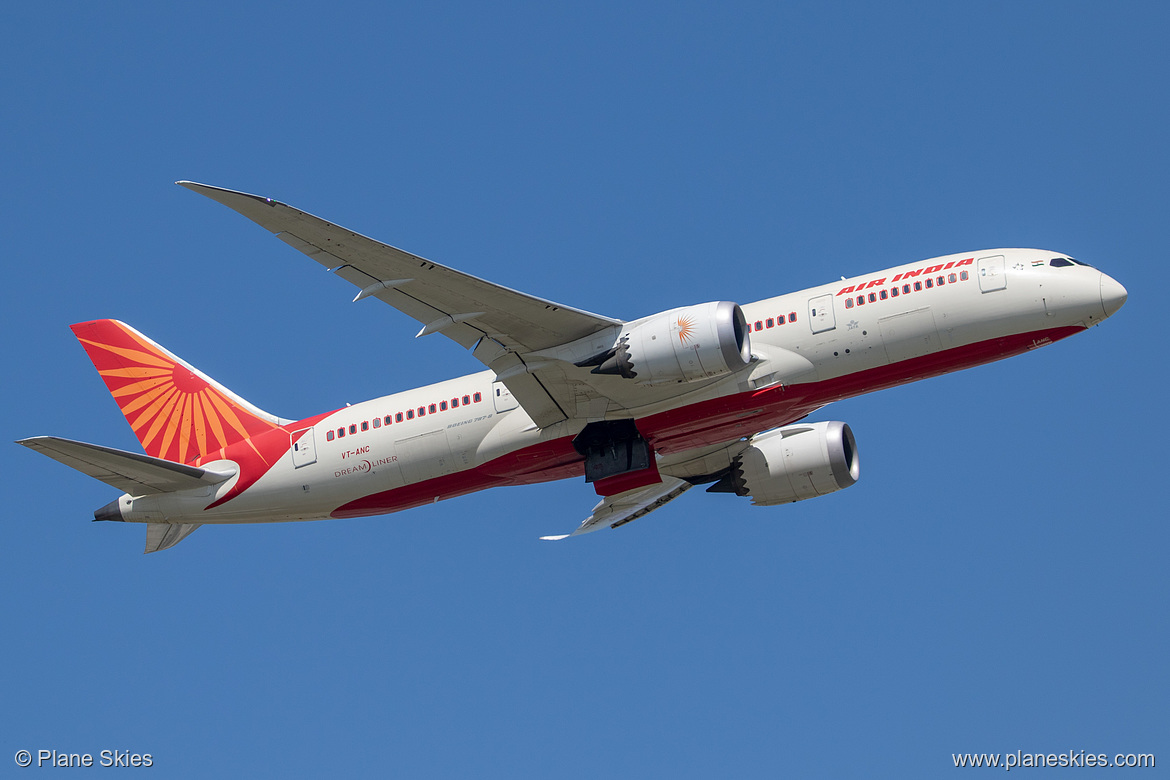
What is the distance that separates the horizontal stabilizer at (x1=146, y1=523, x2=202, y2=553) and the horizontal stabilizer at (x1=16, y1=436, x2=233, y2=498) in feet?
0.85

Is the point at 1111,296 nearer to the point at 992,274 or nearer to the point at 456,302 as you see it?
the point at 992,274

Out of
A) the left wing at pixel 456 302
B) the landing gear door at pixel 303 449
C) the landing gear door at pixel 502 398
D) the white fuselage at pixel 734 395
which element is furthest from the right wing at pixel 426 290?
the landing gear door at pixel 303 449

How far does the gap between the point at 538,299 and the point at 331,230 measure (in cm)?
556

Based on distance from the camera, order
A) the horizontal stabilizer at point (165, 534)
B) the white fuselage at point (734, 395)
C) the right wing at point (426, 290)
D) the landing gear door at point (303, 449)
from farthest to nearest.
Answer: the horizontal stabilizer at point (165, 534) < the landing gear door at point (303, 449) < the white fuselage at point (734, 395) < the right wing at point (426, 290)

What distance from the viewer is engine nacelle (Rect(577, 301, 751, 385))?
30.6 meters

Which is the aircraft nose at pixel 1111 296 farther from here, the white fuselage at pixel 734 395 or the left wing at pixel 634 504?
the left wing at pixel 634 504

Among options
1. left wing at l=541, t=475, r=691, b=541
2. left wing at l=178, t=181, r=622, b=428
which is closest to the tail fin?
left wing at l=178, t=181, r=622, b=428

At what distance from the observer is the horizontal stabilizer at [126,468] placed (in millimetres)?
31875

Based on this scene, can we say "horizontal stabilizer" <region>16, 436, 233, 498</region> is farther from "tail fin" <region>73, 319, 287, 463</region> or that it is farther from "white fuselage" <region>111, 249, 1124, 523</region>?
"tail fin" <region>73, 319, 287, 463</region>

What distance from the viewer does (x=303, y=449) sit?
119ft

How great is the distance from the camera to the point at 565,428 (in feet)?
110

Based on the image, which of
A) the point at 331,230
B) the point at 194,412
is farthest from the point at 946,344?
the point at 194,412

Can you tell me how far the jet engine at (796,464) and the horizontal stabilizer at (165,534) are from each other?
16.7 meters

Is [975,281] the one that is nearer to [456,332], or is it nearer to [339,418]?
[456,332]
